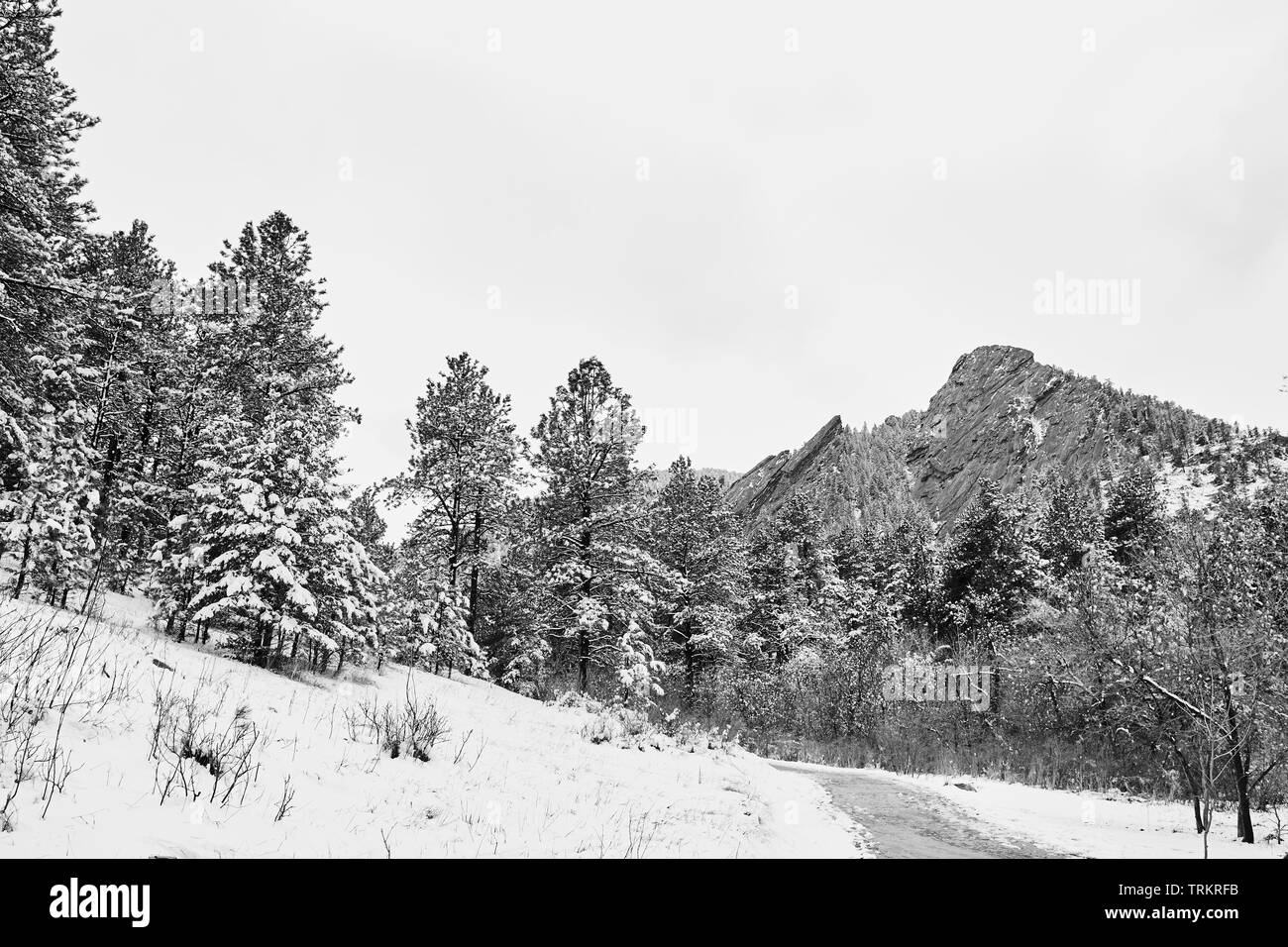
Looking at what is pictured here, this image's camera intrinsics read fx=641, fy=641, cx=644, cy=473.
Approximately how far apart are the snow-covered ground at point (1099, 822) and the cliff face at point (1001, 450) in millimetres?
112236

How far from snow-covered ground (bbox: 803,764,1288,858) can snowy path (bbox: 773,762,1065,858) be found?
1.16ft

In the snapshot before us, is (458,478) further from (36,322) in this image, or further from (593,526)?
(36,322)

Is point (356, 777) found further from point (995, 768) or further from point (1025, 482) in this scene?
point (1025, 482)

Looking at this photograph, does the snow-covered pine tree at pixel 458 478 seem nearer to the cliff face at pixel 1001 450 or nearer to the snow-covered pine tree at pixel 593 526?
the snow-covered pine tree at pixel 593 526

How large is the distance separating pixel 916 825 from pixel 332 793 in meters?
8.89

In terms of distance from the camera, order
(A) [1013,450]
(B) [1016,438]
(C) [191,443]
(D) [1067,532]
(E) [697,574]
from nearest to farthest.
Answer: (C) [191,443] < (E) [697,574] < (D) [1067,532] < (A) [1013,450] < (B) [1016,438]

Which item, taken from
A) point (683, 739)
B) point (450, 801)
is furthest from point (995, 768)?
point (450, 801)

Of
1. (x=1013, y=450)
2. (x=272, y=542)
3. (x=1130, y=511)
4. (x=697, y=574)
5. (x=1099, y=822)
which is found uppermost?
(x=1013, y=450)

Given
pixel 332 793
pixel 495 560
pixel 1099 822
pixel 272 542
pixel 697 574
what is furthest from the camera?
pixel 697 574

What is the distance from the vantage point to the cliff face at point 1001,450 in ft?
450

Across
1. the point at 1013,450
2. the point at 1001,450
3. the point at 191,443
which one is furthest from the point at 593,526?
the point at 1001,450

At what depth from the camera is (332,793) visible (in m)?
5.14

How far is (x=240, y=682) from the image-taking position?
10125mm

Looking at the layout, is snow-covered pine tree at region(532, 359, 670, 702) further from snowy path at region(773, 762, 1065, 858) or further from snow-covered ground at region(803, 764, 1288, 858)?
snow-covered ground at region(803, 764, 1288, 858)
